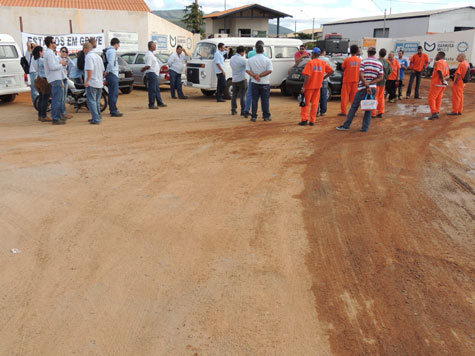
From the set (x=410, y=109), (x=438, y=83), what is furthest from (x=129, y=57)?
(x=438, y=83)

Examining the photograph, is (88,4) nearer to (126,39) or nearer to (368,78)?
(126,39)

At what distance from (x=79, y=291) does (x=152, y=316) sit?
691 mm

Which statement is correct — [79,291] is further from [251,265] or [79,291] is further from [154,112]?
[154,112]

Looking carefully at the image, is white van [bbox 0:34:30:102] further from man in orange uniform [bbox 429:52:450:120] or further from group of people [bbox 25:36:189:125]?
man in orange uniform [bbox 429:52:450:120]

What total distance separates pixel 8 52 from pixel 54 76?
168 inches

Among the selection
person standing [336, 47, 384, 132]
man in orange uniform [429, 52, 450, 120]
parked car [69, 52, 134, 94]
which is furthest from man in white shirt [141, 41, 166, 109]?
man in orange uniform [429, 52, 450, 120]

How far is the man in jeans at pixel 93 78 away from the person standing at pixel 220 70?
180 inches

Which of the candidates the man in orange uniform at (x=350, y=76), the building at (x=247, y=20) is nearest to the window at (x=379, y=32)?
the building at (x=247, y=20)

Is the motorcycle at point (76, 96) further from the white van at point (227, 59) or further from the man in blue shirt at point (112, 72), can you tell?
the white van at point (227, 59)

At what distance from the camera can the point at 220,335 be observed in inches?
116

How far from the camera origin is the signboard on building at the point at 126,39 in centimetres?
2162

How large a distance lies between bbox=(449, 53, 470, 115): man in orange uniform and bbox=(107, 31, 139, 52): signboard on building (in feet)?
52.0

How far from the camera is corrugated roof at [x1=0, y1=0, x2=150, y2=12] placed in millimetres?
25828

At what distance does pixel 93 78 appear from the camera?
32.4ft
